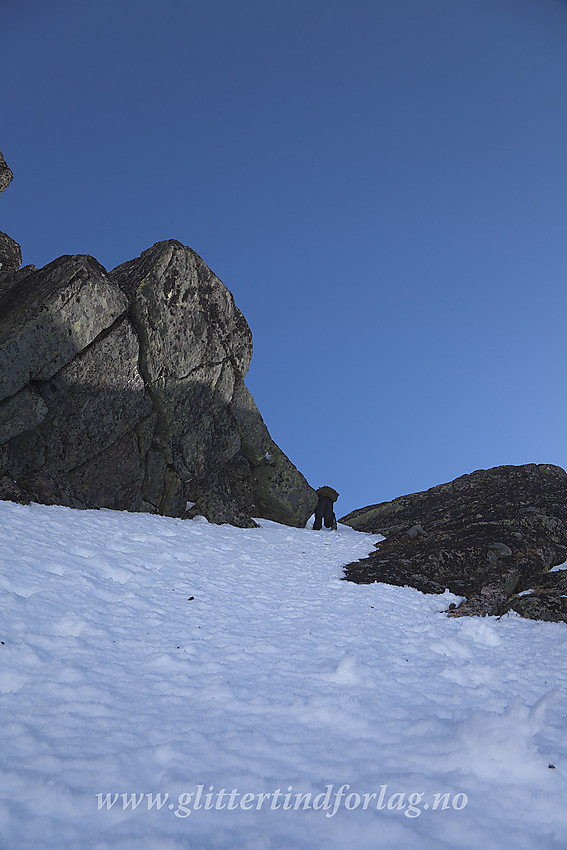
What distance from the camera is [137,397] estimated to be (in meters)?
17.6

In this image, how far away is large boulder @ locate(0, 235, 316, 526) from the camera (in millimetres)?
15047

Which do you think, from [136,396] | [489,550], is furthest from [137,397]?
[489,550]

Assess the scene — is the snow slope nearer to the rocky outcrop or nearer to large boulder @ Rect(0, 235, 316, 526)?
large boulder @ Rect(0, 235, 316, 526)

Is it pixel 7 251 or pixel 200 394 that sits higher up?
pixel 7 251

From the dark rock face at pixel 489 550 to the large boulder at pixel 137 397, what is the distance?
6.91 metres

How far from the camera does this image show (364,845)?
3.14 m

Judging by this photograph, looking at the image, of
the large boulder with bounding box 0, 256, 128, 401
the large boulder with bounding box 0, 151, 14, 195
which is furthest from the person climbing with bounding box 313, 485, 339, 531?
the large boulder with bounding box 0, 151, 14, 195

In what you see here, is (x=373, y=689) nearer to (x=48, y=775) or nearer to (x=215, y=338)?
(x=48, y=775)

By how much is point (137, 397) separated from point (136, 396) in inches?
2.1

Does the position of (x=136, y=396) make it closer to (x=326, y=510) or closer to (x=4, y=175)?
(x=326, y=510)

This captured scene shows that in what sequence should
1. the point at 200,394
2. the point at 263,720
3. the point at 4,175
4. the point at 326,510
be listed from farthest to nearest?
the point at 326,510, the point at 4,175, the point at 200,394, the point at 263,720

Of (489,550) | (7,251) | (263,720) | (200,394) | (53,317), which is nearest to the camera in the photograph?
(263,720)

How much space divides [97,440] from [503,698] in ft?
46.9

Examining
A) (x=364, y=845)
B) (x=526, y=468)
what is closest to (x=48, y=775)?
(x=364, y=845)
